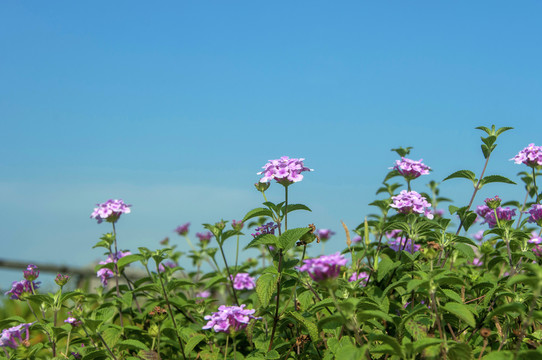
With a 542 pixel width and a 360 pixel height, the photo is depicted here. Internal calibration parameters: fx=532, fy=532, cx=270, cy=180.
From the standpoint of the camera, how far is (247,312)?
252 centimetres

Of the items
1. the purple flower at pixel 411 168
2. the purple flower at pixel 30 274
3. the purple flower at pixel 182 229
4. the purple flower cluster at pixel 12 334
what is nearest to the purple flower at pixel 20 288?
the purple flower at pixel 30 274

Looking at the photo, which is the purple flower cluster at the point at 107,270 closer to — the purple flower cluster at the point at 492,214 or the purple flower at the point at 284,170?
the purple flower at the point at 284,170

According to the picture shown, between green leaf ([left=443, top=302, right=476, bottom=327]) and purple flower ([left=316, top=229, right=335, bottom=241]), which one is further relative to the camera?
purple flower ([left=316, top=229, right=335, bottom=241])

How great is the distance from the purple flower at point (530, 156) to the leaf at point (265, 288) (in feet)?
5.96

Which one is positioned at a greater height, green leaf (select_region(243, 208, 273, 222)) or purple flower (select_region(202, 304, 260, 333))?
green leaf (select_region(243, 208, 273, 222))

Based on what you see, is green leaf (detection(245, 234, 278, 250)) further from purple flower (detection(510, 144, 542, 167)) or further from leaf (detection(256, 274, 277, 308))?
purple flower (detection(510, 144, 542, 167))

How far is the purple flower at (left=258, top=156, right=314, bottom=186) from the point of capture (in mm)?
2729

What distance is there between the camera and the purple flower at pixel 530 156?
130 inches

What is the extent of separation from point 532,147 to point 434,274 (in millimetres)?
1595

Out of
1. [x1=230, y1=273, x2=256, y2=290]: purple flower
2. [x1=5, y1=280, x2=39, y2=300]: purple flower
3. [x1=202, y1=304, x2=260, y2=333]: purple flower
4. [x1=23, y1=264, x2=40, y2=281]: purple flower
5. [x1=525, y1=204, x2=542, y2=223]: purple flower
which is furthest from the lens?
[x1=230, y1=273, x2=256, y2=290]: purple flower

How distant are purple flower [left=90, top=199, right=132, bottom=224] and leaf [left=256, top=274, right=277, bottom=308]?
1347 mm

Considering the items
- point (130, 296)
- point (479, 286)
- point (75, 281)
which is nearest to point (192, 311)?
point (130, 296)

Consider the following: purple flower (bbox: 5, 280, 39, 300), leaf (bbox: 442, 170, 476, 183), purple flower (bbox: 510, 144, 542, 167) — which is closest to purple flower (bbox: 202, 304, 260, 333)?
leaf (bbox: 442, 170, 476, 183)

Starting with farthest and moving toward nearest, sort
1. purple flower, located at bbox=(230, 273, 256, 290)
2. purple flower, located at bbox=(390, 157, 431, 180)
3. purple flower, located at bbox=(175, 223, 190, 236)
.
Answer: purple flower, located at bbox=(175, 223, 190, 236) → purple flower, located at bbox=(230, 273, 256, 290) → purple flower, located at bbox=(390, 157, 431, 180)
